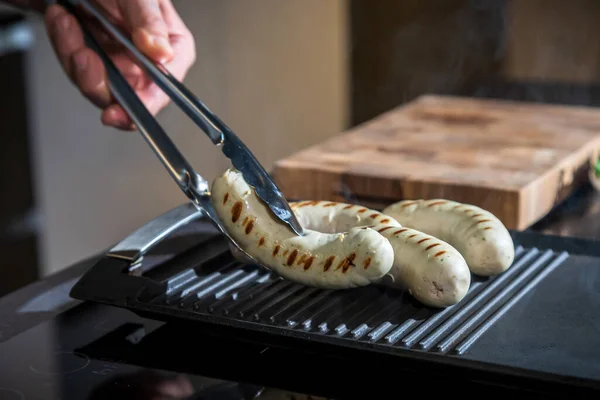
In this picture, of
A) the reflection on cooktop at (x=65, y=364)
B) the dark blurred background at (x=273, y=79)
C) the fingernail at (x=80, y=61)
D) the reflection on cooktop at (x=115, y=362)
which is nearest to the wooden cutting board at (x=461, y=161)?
the fingernail at (x=80, y=61)

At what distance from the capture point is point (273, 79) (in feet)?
12.9

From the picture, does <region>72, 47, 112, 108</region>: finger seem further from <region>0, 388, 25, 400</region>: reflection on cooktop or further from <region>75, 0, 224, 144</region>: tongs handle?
<region>0, 388, 25, 400</region>: reflection on cooktop

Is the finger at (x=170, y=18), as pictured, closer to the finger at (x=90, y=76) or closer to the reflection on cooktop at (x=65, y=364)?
the finger at (x=90, y=76)

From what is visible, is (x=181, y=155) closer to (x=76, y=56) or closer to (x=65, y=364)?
(x=65, y=364)

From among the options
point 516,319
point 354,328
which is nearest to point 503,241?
point 516,319

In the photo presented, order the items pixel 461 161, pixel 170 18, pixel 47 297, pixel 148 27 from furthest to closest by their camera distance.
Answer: pixel 461 161
pixel 170 18
pixel 148 27
pixel 47 297

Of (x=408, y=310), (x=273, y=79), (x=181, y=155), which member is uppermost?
(x=181, y=155)

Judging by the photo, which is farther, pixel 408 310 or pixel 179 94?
pixel 179 94

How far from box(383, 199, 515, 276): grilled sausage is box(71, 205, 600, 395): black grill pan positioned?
32 millimetres

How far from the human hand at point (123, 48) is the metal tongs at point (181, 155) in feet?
0.28

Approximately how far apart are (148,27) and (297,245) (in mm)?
537

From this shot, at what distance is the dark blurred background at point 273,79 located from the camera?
339 cm

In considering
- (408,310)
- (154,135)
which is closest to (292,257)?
(408,310)

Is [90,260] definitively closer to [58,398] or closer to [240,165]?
[240,165]
